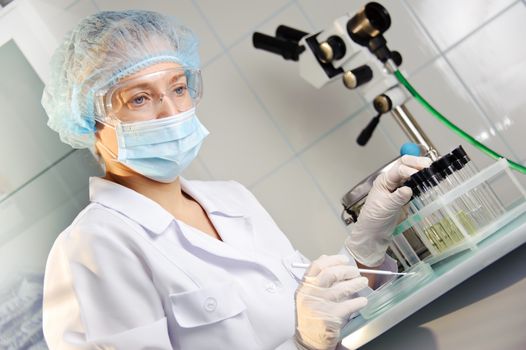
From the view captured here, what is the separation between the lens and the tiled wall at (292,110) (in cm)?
222

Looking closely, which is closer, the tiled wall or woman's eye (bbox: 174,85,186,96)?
woman's eye (bbox: 174,85,186,96)

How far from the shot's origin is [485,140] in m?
2.18

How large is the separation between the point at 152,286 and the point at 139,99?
0.43 metres

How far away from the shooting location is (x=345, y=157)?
7.40 ft

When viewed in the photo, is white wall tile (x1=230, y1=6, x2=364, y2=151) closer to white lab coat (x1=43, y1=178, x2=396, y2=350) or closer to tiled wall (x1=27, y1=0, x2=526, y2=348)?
tiled wall (x1=27, y1=0, x2=526, y2=348)

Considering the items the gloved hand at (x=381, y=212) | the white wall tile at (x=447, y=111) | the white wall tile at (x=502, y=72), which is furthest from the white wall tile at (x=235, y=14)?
the gloved hand at (x=381, y=212)

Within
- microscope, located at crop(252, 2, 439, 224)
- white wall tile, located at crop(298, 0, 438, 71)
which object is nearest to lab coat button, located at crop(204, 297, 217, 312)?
microscope, located at crop(252, 2, 439, 224)

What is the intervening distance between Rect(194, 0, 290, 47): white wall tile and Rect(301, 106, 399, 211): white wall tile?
0.48 meters

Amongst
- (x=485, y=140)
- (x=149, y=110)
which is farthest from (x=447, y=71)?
(x=149, y=110)

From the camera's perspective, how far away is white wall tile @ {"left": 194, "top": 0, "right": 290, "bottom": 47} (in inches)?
89.4

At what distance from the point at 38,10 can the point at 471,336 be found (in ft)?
6.16

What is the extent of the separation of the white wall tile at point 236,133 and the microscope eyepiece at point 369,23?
524 millimetres

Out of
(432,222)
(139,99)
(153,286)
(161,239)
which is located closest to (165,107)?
(139,99)

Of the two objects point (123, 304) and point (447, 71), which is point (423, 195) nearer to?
point (123, 304)
